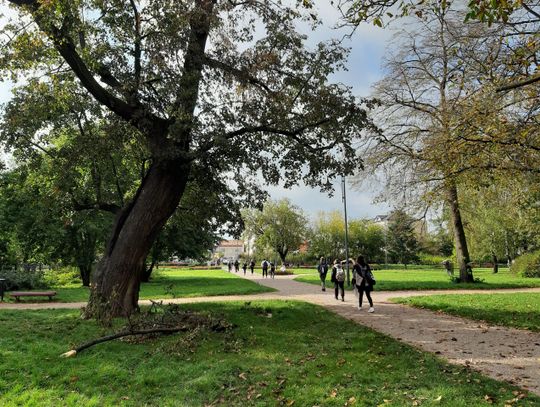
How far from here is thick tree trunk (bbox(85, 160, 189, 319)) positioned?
1113 cm

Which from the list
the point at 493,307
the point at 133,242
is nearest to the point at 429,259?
the point at 493,307

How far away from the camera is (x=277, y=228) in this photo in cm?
7238

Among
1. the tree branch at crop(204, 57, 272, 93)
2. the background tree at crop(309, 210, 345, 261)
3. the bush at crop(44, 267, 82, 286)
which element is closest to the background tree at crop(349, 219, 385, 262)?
the background tree at crop(309, 210, 345, 261)

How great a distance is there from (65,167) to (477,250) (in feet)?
138

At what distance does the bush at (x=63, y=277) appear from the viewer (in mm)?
29323

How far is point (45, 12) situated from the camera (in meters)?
9.36

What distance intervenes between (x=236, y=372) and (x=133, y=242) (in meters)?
5.90

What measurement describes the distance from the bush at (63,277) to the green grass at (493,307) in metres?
22.8

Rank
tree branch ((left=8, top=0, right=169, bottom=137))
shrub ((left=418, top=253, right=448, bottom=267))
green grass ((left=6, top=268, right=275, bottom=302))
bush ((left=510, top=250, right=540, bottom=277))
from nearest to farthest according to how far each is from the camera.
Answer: tree branch ((left=8, top=0, right=169, bottom=137)) < green grass ((left=6, top=268, right=275, bottom=302)) < bush ((left=510, top=250, right=540, bottom=277)) < shrub ((left=418, top=253, right=448, bottom=267))

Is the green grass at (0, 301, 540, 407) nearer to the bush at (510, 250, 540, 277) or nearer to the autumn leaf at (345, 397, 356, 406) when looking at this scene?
the autumn leaf at (345, 397, 356, 406)

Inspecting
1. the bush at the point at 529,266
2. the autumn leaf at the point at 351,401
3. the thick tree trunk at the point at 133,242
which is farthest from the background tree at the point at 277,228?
the autumn leaf at the point at 351,401

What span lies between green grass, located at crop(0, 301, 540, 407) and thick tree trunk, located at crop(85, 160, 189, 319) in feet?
4.69

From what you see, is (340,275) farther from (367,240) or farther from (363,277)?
(367,240)

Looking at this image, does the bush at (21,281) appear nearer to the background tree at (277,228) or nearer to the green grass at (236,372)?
the green grass at (236,372)
